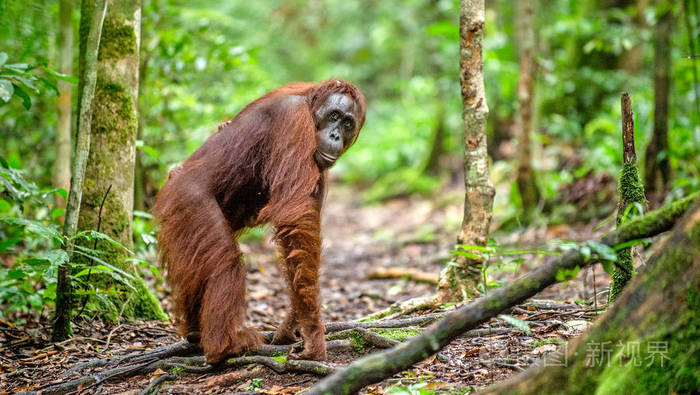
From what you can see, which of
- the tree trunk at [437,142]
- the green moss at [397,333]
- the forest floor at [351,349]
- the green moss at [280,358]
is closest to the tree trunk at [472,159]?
the forest floor at [351,349]

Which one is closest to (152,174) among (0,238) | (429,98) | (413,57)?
(0,238)

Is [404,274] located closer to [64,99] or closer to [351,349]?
[351,349]

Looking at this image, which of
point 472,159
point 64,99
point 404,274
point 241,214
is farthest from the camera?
point 404,274

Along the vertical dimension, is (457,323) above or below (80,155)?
below

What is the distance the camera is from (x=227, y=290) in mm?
3375

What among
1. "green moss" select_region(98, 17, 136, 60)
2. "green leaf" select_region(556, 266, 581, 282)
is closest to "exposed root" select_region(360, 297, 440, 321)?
"green leaf" select_region(556, 266, 581, 282)

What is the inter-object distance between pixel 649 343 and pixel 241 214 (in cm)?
269

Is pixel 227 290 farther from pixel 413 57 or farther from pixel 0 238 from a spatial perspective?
pixel 413 57

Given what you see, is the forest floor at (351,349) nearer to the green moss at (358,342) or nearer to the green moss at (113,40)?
the green moss at (358,342)

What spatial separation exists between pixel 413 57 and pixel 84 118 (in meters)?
13.5

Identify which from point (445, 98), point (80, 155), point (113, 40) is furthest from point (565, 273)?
point (445, 98)

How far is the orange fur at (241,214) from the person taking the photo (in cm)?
332

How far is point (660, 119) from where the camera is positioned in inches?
263

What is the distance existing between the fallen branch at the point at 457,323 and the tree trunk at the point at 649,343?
0.46 feet
